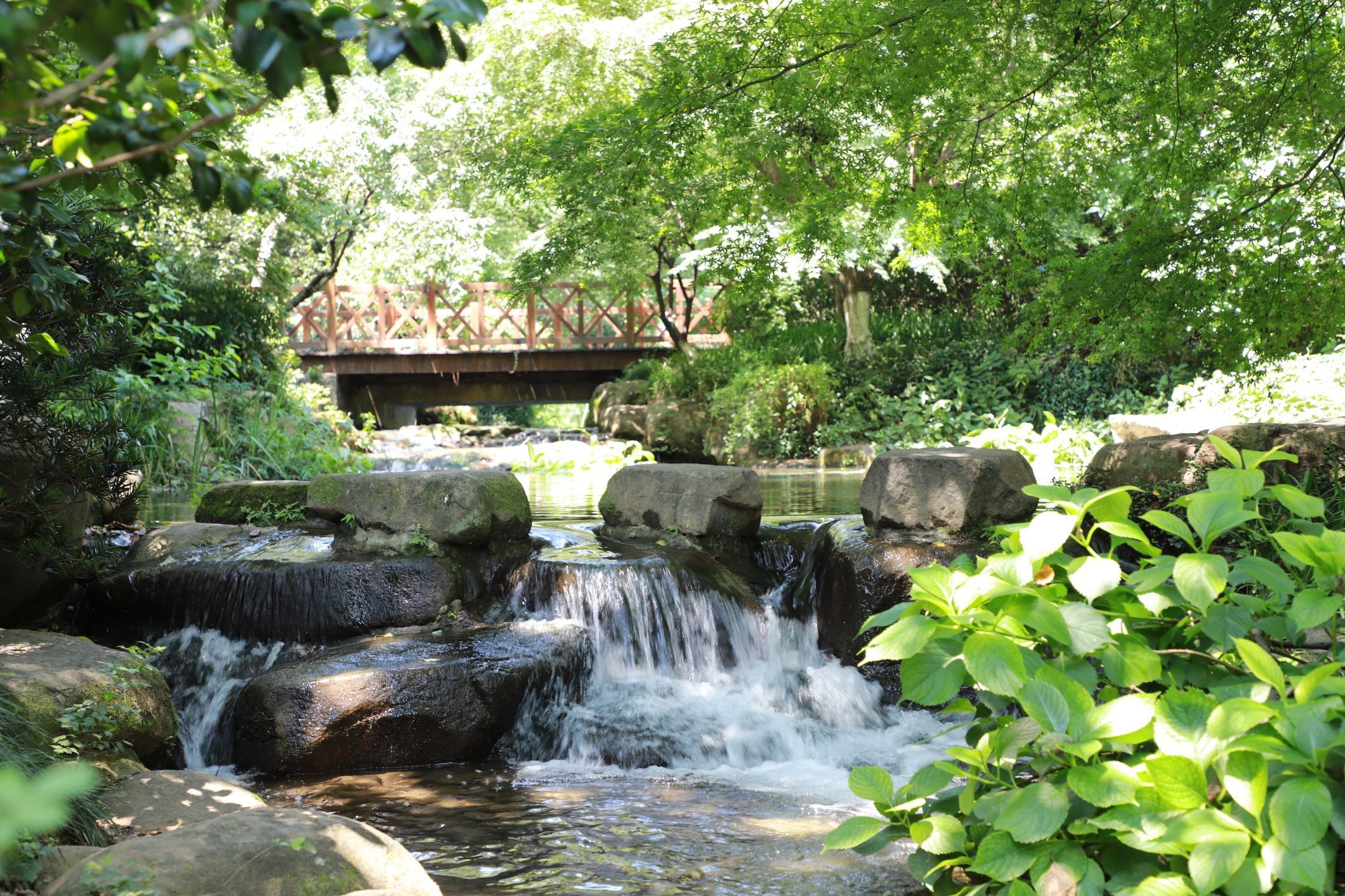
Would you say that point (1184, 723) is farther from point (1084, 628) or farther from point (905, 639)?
point (905, 639)

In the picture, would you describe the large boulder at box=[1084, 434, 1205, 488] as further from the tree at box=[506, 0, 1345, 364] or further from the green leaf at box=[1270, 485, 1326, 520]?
the green leaf at box=[1270, 485, 1326, 520]

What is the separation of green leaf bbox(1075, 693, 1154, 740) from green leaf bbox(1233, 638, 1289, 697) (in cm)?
20

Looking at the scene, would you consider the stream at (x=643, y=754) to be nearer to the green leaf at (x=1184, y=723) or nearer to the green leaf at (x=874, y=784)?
the green leaf at (x=874, y=784)

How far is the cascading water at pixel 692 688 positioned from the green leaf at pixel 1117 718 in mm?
2989

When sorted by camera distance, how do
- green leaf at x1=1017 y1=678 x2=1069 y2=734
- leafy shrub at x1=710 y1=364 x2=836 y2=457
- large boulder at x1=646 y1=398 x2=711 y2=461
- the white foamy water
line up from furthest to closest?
1. large boulder at x1=646 y1=398 x2=711 y2=461
2. leafy shrub at x1=710 y1=364 x2=836 y2=457
3. the white foamy water
4. green leaf at x1=1017 y1=678 x2=1069 y2=734

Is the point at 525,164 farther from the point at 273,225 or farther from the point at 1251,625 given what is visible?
the point at 273,225

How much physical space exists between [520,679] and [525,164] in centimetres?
398

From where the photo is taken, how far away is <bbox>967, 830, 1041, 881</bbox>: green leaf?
2.02m

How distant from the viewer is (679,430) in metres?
17.4

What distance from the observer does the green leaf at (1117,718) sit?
194 cm

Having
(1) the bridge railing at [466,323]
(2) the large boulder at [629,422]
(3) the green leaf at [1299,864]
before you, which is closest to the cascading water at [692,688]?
(3) the green leaf at [1299,864]

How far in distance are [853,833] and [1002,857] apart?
0.33 m

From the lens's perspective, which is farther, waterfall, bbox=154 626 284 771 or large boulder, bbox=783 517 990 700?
large boulder, bbox=783 517 990 700

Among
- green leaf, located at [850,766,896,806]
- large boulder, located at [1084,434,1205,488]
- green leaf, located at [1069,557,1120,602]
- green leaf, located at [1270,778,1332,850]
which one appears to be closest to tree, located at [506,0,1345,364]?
large boulder, located at [1084,434,1205,488]
